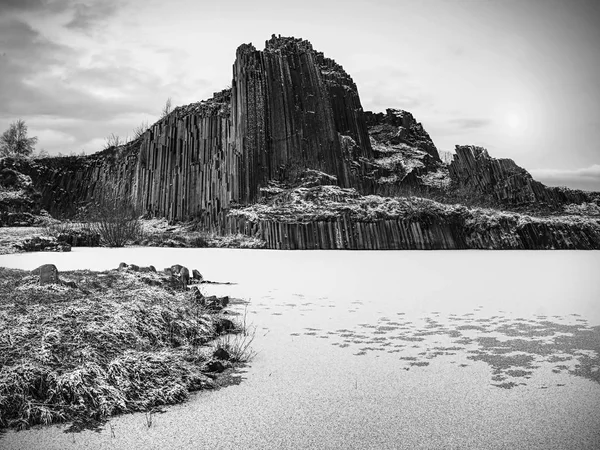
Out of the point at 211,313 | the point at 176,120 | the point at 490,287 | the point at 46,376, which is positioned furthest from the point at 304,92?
the point at 46,376

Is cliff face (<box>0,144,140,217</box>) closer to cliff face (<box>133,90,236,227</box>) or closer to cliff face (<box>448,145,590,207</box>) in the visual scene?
cliff face (<box>133,90,236,227</box>)

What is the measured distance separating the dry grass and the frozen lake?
133mm

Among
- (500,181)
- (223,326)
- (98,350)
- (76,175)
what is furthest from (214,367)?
Answer: (76,175)

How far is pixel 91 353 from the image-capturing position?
2521 mm

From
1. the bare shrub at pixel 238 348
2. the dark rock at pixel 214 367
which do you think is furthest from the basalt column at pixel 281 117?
the dark rock at pixel 214 367

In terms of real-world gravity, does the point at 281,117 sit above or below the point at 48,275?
above

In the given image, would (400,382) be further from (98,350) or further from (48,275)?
(48,275)

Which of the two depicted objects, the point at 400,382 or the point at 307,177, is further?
the point at 307,177

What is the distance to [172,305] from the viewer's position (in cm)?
386

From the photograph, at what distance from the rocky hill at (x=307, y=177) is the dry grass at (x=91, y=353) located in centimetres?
1183

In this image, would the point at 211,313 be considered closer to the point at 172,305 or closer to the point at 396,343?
the point at 172,305

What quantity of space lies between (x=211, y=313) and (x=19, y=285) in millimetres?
1814

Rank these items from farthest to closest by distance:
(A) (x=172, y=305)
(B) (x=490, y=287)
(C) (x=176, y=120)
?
(C) (x=176, y=120), (B) (x=490, y=287), (A) (x=172, y=305)

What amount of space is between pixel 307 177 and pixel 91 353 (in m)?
21.2
